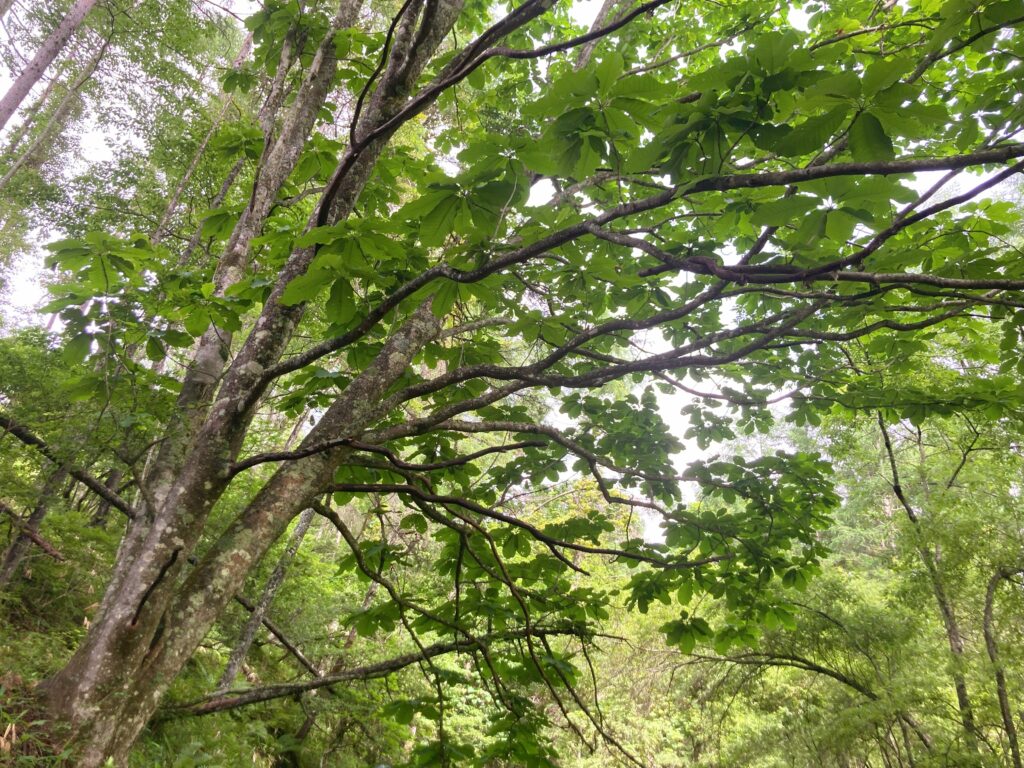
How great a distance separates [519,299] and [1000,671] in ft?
18.5

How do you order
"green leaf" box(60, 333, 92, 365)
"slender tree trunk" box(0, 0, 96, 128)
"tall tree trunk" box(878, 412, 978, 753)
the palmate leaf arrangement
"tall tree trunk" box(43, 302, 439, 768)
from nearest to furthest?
the palmate leaf arrangement → "tall tree trunk" box(43, 302, 439, 768) → "green leaf" box(60, 333, 92, 365) → "tall tree trunk" box(878, 412, 978, 753) → "slender tree trunk" box(0, 0, 96, 128)

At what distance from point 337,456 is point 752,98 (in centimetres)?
172

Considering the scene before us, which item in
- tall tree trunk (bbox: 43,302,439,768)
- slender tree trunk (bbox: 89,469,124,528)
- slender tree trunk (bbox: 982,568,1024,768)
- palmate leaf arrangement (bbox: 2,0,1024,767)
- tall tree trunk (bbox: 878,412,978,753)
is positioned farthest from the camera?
slender tree trunk (bbox: 89,469,124,528)

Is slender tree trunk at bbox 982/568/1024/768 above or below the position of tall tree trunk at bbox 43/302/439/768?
above

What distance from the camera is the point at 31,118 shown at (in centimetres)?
1078

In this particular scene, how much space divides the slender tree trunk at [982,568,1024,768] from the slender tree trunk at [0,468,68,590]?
715 centimetres

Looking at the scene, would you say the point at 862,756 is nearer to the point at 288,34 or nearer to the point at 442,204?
the point at 442,204

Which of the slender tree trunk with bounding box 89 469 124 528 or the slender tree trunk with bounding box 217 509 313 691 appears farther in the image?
the slender tree trunk with bounding box 89 469 124 528

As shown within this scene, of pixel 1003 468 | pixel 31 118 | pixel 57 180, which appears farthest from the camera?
pixel 31 118

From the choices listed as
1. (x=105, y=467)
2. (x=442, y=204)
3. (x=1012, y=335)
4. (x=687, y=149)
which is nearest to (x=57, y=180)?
(x=105, y=467)

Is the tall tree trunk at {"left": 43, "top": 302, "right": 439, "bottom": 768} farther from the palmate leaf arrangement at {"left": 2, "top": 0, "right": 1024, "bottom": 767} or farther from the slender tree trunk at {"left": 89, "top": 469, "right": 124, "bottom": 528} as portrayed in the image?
the slender tree trunk at {"left": 89, "top": 469, "right": 124, "bottom": 528}

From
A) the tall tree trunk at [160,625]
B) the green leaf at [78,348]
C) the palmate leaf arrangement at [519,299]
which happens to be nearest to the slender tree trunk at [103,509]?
the palmate leaf arrangement at [519,299]

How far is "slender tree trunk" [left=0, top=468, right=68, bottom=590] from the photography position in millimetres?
2951

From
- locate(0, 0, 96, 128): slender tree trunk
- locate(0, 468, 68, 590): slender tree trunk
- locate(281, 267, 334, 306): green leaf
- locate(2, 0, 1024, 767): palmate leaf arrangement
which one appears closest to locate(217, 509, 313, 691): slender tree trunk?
locate(0, 468, 68, 590): slender tree trunk
